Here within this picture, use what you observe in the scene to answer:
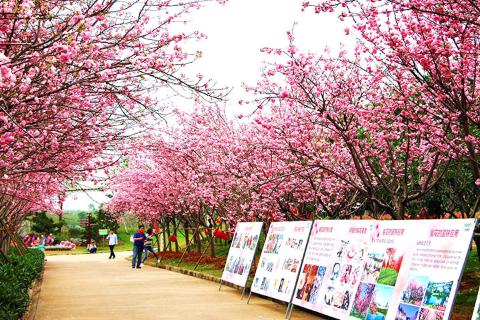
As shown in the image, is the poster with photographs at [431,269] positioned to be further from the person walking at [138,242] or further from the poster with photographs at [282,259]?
the person walking at [138,242]

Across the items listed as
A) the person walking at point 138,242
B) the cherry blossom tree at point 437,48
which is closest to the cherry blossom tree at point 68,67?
the cherry blossom tree at point 437,48

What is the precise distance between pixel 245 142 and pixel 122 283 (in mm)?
5288

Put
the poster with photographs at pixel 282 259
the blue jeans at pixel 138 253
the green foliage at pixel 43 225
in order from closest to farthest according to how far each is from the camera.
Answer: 1. the poster with photographs at pixel 282 259
2. the blue jeans at pixel 138 253
3. the green foliage at pixel 43 225

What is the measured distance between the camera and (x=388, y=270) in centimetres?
825

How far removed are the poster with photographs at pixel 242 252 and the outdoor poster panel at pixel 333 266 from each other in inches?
123

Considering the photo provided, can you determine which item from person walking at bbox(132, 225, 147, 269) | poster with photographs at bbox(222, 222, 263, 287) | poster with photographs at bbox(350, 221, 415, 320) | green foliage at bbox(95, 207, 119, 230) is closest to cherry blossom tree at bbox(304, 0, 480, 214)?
poster with photographs at bbox(350, 221, 415, 320)

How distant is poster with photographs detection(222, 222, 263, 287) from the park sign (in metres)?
3.34

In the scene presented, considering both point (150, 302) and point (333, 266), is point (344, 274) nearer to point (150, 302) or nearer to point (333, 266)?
point (333, 266)

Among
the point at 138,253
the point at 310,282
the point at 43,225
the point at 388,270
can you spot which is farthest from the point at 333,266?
the point at 43,225

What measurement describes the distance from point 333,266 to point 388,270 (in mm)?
1747

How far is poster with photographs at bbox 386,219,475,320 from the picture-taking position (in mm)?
6953

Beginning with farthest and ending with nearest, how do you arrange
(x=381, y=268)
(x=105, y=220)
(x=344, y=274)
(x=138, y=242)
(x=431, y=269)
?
(x=105, y=220) < (x=138, y=242) < (x=344, y=274) < (x=381, y=268) < (x=431, y=269)

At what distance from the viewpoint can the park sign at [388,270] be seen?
7094mm

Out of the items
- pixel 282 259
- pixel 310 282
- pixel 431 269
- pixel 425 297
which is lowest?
pixel 310 282
